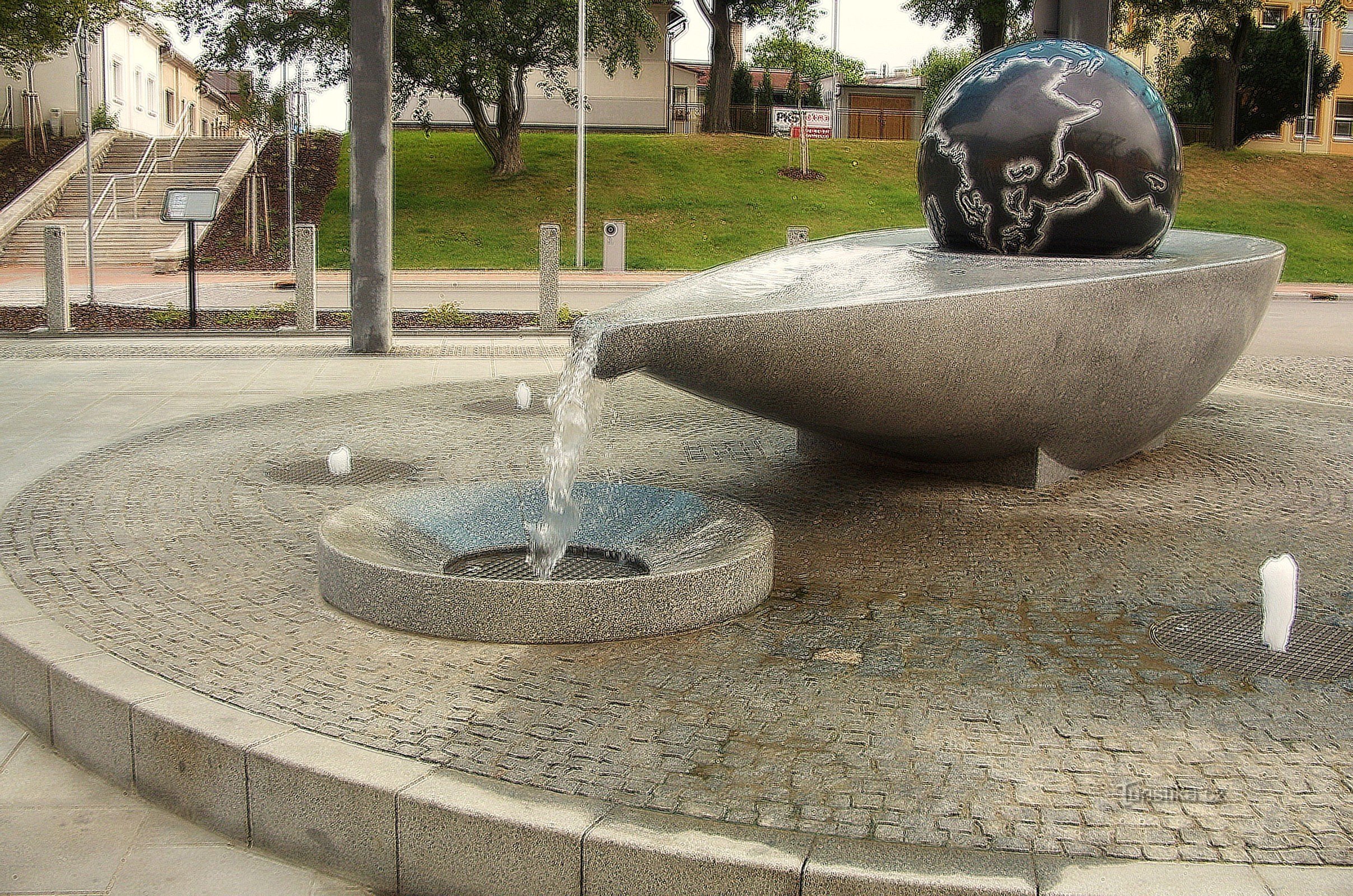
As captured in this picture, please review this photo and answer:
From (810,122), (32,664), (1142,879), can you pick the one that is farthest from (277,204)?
(1142,879)

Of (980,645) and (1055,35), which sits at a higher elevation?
(1055,35)

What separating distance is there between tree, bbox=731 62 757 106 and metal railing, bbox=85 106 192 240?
79.8ft

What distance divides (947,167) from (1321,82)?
47.3 m

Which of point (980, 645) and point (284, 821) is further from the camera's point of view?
point (980, 645)

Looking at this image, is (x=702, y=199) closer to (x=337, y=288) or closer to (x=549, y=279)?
(x=337, y=288)

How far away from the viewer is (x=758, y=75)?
80.7 m

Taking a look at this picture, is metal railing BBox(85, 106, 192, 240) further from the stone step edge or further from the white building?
the stone step edge

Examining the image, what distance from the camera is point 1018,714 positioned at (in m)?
4.27

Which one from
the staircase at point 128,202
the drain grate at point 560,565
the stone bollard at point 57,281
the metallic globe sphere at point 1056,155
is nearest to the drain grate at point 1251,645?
the drain grate at point 560,565

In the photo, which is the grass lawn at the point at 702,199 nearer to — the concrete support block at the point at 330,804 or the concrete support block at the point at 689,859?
the concrete support block at the point at 330,804

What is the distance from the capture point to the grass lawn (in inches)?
1241

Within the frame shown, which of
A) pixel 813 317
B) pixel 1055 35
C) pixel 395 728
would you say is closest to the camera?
pixel 395 728

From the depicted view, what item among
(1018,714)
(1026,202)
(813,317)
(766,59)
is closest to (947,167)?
(1026,202)

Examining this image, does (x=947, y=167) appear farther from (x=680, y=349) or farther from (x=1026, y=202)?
(x=680, y=349)
